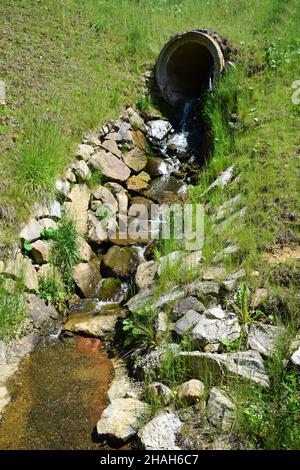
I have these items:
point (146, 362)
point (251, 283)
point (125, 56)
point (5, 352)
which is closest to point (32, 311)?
point (5, 352)

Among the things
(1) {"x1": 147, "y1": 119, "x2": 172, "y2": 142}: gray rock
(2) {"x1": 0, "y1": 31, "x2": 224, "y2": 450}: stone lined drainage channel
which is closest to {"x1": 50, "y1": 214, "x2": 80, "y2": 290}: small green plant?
(2) {"x1": 0, "y1": 31, "x2": 224, "y2": 450}: stone lined drainage channel

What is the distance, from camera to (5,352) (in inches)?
175

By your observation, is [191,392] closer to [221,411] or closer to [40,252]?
[221,411]

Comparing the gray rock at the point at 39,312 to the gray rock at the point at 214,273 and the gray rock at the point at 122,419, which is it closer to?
the gray rock at the point at 122,419

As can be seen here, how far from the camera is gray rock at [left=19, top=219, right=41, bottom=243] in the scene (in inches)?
202

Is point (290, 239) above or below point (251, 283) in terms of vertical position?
above

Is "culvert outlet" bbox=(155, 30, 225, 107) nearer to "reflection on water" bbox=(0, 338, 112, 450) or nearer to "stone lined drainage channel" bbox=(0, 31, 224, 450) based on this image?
"stone lined drainage channel" bbox=(0, 31, 224, 450)

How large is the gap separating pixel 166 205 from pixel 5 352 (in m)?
3.57

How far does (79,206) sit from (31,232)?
3.87 feet

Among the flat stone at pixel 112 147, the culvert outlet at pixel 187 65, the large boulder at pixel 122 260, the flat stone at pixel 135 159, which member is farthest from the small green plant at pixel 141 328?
the culvert outlet at pixel 187 65

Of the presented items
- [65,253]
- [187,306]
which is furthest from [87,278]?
[187,306]

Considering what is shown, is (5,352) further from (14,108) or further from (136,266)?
(14,108)

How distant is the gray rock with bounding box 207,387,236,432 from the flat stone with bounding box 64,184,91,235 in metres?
3.16

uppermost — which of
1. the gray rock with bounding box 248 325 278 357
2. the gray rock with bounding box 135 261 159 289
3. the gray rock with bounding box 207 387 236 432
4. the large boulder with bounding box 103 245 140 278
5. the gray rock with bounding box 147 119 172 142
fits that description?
the gray rock with bounding box 147 119 172 142
